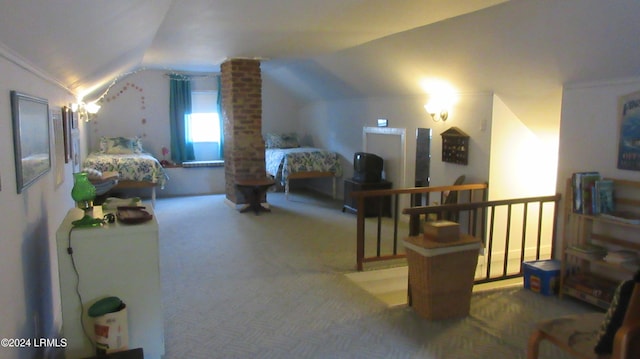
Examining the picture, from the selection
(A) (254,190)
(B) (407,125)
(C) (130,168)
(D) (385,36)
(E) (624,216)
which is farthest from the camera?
(C) (130,168)

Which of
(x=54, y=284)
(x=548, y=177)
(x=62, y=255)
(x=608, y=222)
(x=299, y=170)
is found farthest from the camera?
(x=299, y=170)

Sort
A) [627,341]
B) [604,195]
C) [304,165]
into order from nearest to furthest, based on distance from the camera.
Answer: [627,341]
[604,195]
[304,165]

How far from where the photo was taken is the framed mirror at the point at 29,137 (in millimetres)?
2107

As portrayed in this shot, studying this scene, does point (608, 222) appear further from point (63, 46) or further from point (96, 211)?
point (63, 46)

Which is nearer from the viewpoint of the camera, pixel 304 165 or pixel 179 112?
pixel 304 165

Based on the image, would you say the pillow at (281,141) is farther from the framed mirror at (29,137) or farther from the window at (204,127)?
the framed mirror at (29,137)

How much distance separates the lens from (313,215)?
6625 millimetres

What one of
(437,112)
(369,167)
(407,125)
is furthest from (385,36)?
(369,167)

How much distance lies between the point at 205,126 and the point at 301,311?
248 inches

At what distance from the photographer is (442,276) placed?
3.08 m

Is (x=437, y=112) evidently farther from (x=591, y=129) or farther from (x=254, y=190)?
(x=254, y=190)

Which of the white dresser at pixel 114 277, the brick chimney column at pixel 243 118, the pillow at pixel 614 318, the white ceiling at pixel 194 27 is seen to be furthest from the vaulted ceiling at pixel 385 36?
the pillow at pixel 614 318

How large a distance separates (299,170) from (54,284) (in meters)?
4.97

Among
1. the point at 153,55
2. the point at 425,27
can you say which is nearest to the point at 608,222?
the point at 425,27
